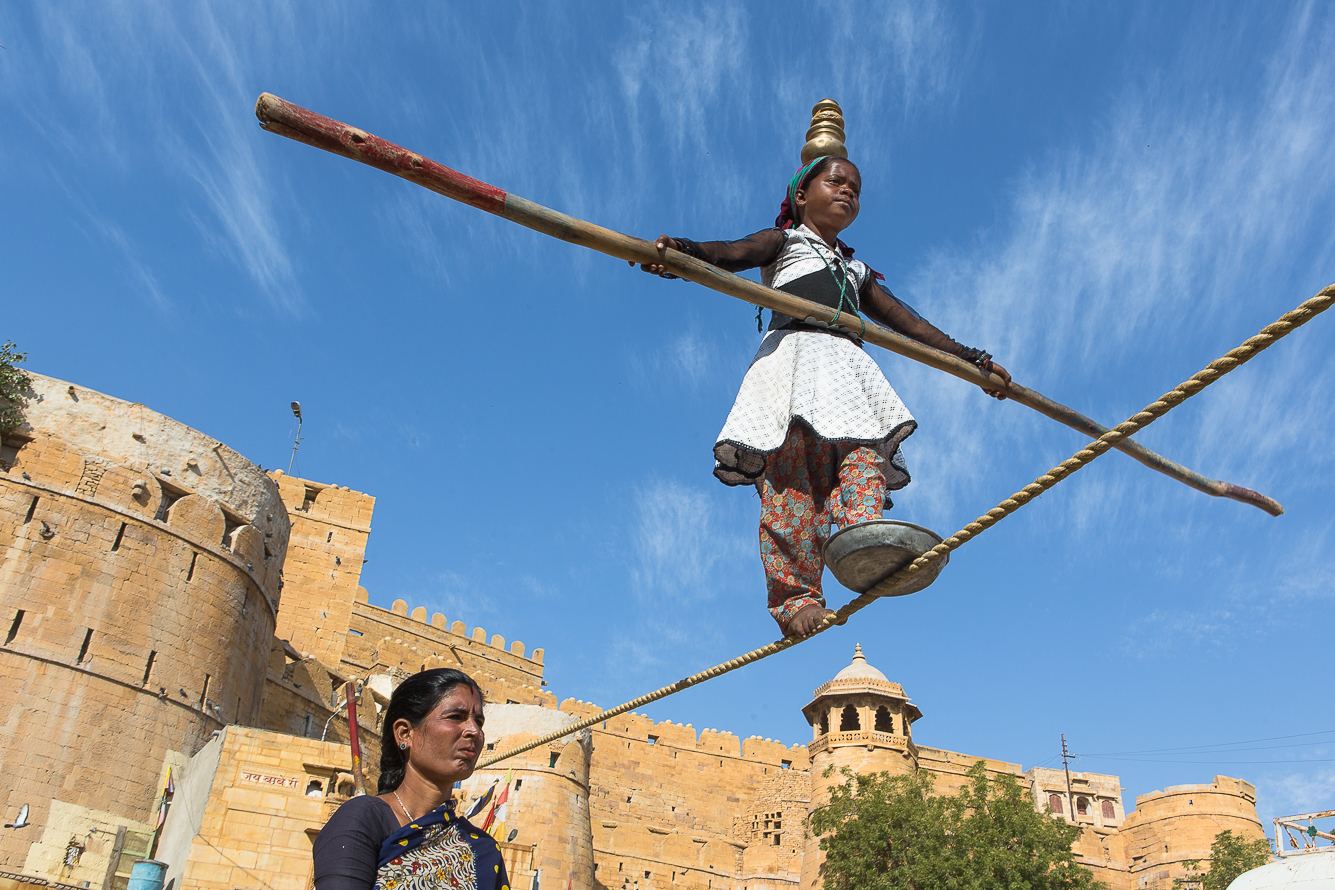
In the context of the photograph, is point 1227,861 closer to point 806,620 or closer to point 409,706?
point 806,620

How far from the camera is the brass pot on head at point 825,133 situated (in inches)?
157

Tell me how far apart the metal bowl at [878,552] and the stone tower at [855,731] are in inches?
1077

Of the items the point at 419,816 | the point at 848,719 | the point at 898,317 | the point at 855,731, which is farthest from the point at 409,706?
the point at 848,719

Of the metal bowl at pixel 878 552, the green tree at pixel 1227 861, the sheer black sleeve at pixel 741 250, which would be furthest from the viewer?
the green tree at pixel 1227 861

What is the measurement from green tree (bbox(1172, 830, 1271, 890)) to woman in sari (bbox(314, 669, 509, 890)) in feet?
98.6

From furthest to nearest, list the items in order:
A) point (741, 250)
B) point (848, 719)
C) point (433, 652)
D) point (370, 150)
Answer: point (433, 652) → point (848, 719) → point (741, 250) → point (370, 150)

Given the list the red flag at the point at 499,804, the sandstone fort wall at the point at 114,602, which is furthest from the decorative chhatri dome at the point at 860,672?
the sandstone fort wall at the point at 114,602

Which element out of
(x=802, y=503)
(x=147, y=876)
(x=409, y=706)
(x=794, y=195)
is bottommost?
(x=409, y=706)

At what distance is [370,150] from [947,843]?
2381 cm

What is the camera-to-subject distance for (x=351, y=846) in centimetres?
207

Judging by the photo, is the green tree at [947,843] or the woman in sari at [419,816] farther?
the green tree at [947,843]

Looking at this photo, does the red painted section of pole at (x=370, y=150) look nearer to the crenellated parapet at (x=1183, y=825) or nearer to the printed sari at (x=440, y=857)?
the printed sari at (x=440, y=857)

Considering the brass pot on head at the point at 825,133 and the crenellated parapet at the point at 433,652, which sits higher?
the crenellated parapet at the point at 433,652

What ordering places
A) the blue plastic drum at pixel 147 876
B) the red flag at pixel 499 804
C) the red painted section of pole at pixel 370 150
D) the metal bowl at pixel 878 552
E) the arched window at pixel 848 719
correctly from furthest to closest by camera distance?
the arched window at pixel 848 719 → the red flag at pixel 499 804 → the blue plastic drum at pixel 147 876 → the metal bowl at pixel 878 552 → the red painted section of pole at pixel 370 150
